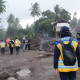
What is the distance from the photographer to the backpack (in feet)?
10.0

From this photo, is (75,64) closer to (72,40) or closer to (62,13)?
(72,40)

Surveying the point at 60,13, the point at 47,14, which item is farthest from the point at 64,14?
the point at 47,14

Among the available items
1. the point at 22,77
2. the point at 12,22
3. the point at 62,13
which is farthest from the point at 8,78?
the point at 12,22

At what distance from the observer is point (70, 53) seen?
3.06 m

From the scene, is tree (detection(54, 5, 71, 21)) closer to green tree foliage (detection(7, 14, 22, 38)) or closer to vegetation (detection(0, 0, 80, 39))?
vegetation (detection(0, 0, 80, 39))

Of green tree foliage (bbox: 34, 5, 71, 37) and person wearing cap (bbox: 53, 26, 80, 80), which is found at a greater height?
green tree foliage (bbox: 34, 5, 71, 37)

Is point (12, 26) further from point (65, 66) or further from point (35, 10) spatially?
point (65, 66)

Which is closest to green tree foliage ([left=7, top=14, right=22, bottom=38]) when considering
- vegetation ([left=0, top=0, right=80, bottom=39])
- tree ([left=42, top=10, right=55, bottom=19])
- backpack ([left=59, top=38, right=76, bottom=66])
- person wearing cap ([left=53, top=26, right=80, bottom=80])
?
vegetation ([left=0, top=0, right=80, bottom=39])

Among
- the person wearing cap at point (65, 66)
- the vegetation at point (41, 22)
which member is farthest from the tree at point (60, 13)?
the person wearing cap at point (65, 66)

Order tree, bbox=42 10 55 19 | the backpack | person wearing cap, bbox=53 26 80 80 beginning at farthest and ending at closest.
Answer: tree, bbox=42 10 55 19 < person wearing cap, bbox=53 26 80 80 < the backpack

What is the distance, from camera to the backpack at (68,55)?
10.0ft

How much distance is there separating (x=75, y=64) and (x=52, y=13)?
47.2 meters

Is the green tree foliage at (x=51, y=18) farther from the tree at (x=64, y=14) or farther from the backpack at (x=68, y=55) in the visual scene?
the backpack at (x=68, y=55)

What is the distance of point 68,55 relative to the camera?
305cm
